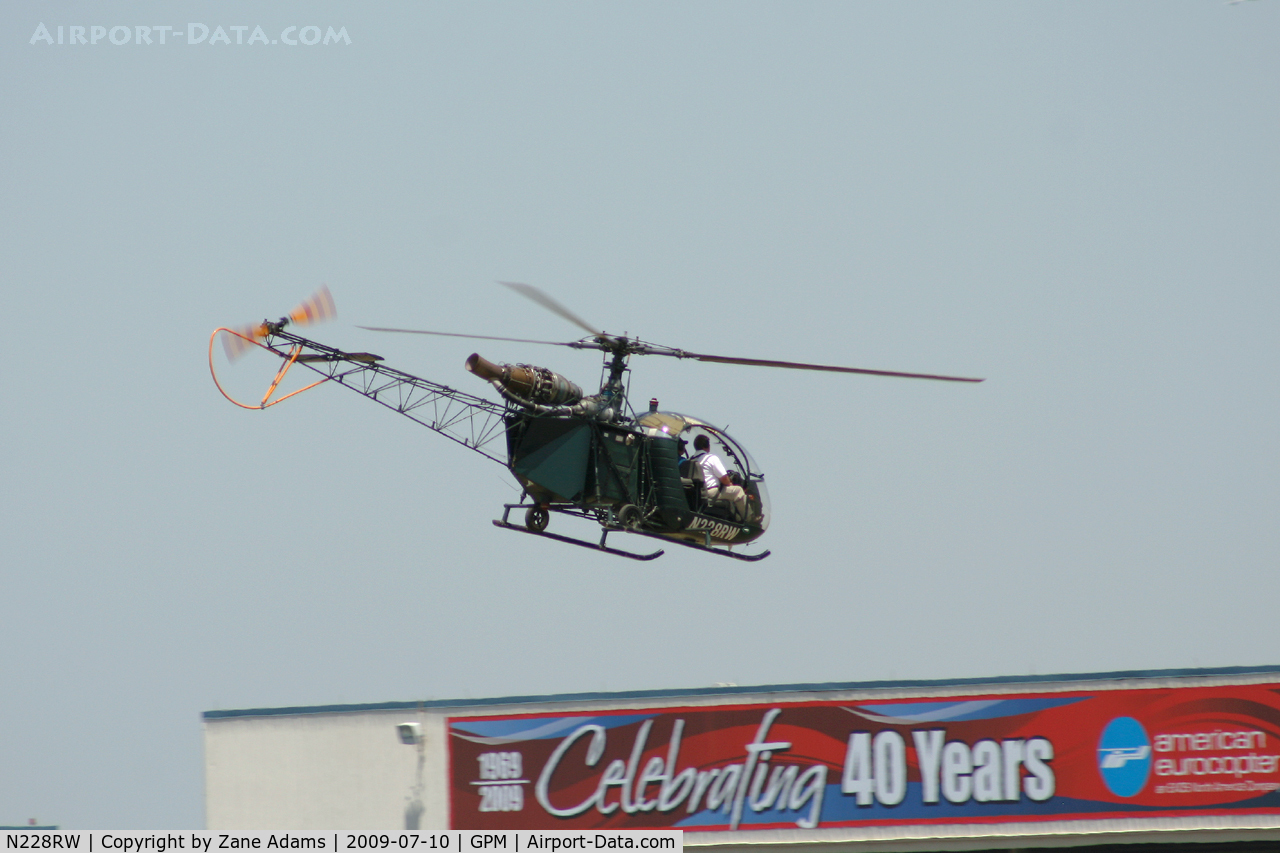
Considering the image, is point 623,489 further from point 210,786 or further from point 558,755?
point 210,786

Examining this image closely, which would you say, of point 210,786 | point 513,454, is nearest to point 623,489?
point 513,454

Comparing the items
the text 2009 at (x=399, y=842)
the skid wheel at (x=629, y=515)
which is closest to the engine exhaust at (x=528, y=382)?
the skid wheel at (x=629, y=515)

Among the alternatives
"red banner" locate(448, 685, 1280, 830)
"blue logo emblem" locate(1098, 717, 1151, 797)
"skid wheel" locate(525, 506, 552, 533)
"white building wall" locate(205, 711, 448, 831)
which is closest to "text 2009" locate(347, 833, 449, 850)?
"white building wall" locate(205, 711, 448, 831)

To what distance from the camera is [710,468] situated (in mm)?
33406

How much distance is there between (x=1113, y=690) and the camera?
32.7 meters

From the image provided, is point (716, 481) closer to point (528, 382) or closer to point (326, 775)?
point (528, 382)

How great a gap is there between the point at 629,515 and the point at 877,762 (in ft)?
22.9

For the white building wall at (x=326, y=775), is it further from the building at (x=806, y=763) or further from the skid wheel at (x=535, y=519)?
the skid wheel at (x=535, y=519)

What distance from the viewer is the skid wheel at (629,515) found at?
1228 inches

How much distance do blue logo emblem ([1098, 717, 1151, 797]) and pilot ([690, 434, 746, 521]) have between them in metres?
8.14

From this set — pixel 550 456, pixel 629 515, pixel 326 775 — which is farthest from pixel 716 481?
pixel 326 775

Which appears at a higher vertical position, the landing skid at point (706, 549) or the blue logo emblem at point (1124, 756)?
the landing skid at point (706, 549)

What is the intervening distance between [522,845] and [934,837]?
7.96 meters

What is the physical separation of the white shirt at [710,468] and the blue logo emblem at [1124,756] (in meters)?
8.77
